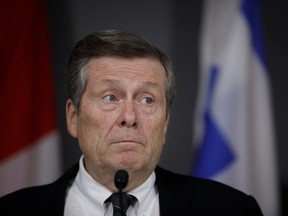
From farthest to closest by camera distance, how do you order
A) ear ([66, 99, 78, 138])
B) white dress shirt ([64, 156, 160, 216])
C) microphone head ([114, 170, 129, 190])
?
ear ([66, 99, 78, 138]) → white dress shirt ([64, 156, 160, 216]) → microphone head ([114, 170, 129, 190])

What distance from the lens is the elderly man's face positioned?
190 centimetres

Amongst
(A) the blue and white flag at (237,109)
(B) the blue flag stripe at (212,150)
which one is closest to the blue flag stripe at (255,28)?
(A) the blue and white flag at (237,109)

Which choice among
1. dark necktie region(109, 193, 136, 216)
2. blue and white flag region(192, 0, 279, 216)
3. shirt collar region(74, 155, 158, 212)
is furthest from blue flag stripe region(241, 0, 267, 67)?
dark necktie region(109, 193, 136, 216)

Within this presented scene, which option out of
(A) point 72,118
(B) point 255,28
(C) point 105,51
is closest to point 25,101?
(A) point 72,118

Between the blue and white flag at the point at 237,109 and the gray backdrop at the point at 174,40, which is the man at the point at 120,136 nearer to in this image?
the blue and white flag at the point at 237,109

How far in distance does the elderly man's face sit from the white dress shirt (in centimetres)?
7

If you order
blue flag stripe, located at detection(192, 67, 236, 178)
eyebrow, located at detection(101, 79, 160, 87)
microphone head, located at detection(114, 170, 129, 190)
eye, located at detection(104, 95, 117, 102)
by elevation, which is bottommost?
blue flag stripe, located at detection(192, 67, 236, 178)

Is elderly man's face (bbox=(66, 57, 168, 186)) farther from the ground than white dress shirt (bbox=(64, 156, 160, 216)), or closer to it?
farther from the ground

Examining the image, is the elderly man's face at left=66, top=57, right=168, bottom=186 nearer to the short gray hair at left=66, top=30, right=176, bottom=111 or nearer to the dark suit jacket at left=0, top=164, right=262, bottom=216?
the short gray hair at left=66, top=30, right=176, bottom=111

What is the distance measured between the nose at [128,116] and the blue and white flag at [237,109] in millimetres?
1110

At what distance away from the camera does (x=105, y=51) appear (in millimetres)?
2012

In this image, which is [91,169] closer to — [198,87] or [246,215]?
[246,215]

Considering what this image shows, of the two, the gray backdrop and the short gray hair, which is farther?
the gray backdrop

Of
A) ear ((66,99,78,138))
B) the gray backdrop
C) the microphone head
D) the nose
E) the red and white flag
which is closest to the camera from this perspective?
the microphone head
